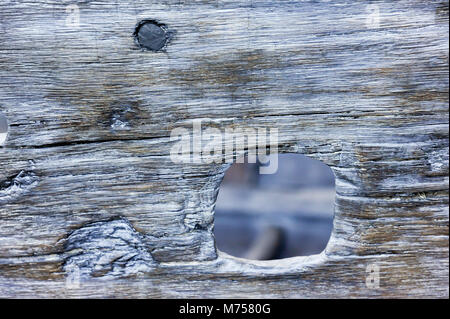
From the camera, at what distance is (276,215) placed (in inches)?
157

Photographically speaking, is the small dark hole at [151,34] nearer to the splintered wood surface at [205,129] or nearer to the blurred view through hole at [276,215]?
the splintered wood surface at [205,129]

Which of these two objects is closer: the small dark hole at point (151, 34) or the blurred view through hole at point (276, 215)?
the small dark hole at point (151, 34)

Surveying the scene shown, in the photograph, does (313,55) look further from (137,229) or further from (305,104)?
(137,229)

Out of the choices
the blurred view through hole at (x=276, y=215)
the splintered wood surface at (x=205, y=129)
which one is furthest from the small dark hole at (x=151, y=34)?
the blurred view through hole at (x=276, y=215)

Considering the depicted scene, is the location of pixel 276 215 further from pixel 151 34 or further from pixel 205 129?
pixel 151 34

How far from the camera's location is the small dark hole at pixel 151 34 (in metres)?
1.34

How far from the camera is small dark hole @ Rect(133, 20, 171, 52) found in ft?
4.40

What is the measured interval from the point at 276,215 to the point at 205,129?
8.91ft

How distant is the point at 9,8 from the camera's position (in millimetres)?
1361

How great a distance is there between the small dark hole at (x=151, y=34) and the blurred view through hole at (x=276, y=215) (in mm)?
2604

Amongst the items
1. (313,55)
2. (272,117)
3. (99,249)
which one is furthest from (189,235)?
(313,55)

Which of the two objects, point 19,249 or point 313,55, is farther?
point 19,249

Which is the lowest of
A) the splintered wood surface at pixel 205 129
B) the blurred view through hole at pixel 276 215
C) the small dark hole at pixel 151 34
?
the blurred view through hole at pixel 276 215

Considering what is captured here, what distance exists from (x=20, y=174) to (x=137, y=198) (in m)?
0.39
